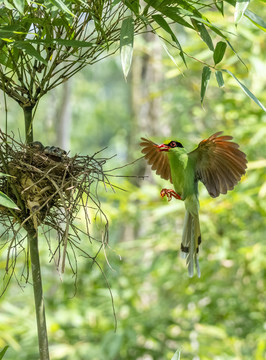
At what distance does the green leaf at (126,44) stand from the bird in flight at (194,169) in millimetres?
325

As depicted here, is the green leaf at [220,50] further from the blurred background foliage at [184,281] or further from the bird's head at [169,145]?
the blurred background foliage at [184,281]

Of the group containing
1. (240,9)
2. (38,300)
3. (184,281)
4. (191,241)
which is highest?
(184,281)

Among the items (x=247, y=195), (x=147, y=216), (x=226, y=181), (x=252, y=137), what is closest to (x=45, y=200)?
(x=226, y=181)

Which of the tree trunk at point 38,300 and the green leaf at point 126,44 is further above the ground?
the green leaf at point 126,44

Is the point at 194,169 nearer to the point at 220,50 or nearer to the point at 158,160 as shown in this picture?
the point at 158,160

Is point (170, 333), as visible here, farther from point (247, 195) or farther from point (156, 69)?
point (156, 69)

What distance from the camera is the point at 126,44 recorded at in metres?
0.96

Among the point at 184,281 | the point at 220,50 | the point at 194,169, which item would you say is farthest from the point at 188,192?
the point at 184,281

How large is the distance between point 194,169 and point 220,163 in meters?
0.15

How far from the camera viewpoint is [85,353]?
346 cm

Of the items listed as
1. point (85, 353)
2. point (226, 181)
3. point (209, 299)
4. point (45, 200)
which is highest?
point (209, 299)

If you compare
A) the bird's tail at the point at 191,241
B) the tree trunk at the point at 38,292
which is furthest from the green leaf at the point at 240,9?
the bird's tail at the point at 191,241

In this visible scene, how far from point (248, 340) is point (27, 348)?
142 cm

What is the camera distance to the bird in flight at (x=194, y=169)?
1.26 m
